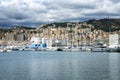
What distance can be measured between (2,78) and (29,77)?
15.6 ft

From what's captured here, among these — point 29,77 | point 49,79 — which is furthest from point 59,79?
point 29,77

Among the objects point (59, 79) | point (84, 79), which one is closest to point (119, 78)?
point (84, 79)

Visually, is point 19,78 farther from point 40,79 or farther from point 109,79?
point 109,79

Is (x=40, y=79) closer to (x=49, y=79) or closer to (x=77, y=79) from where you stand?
(x=49, y=79)

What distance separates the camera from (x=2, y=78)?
6041 cm

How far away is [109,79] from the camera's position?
5716 centimetres

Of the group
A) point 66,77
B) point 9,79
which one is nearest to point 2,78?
point 9,79

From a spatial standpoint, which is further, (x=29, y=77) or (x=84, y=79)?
(x=29, y=77)

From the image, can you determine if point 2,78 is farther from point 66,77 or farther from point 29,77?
point 66,77

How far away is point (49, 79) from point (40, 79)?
4.99 ft

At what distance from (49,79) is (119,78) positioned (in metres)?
11.8

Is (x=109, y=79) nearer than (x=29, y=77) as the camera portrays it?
Yes

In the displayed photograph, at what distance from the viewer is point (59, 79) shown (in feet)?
191

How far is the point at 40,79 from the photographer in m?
58.2
